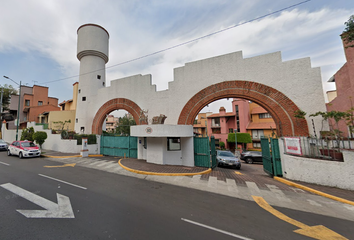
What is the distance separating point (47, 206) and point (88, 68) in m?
18.5

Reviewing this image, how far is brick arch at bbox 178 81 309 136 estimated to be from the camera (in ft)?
32.8

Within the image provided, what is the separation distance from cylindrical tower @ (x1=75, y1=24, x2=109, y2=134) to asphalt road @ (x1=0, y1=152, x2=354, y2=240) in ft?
42.9

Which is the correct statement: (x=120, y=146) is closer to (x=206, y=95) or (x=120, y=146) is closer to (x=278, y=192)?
(x=206, y=95)

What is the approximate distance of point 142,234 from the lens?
10.6 ft

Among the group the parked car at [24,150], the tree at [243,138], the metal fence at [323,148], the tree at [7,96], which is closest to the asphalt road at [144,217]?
the metal fence at [323,148]

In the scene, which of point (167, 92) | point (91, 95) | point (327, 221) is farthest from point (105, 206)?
point (91, 95)

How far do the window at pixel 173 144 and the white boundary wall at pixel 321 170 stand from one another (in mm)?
6651

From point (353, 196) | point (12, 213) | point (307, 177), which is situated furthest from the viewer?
point (307, 177)

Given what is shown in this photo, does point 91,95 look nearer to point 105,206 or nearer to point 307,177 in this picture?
point 105,206

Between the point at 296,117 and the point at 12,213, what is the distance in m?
14.8

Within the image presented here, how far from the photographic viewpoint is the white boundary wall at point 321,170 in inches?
241

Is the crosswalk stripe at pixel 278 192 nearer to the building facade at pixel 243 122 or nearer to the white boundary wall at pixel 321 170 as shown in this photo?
the white boundary wall at pixel 321 170

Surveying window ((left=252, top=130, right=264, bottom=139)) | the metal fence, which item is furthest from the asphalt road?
window ((left=252, top=130, right=264, bottom=139))

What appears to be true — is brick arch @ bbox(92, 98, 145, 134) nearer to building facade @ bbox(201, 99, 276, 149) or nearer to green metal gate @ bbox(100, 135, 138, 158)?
green metal gate @ bbox(100, 135, 138, 158)
